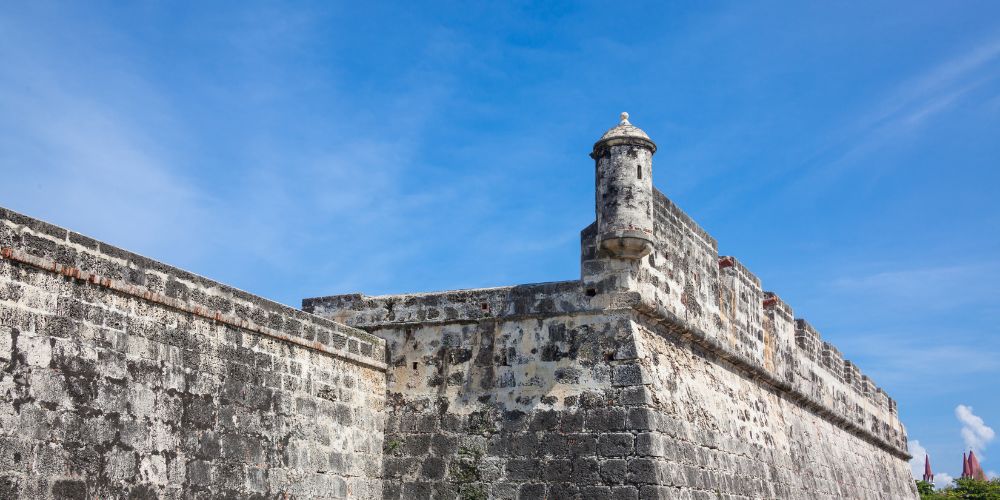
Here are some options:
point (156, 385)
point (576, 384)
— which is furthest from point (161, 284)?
point (576, 384)

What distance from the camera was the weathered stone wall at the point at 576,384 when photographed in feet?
34.3

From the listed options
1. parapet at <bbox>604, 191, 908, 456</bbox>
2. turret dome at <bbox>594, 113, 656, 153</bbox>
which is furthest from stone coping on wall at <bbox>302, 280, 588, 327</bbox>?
turret dome at <bbox>594, 113, 656, 153</bbox>

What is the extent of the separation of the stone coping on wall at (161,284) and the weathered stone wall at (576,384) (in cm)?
81

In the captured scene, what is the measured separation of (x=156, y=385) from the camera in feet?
28.0

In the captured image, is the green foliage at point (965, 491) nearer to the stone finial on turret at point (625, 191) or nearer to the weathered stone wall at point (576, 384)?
the weathered stone wall at point (576, 384)

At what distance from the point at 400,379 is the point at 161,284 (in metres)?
3.48

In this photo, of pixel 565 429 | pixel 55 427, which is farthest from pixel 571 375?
pixel 55 427

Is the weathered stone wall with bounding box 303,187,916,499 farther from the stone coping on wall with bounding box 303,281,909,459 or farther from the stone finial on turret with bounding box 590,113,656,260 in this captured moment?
the stone finial on turret with bounding box 590,113,656,260

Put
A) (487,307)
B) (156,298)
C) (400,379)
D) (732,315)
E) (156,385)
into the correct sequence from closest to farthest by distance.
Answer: (156,385) < (156,298) < (487,307) < (400,379) < (732,315)

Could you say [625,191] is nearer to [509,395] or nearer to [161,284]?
[509,395]

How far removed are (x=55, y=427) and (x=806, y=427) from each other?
12.0 m

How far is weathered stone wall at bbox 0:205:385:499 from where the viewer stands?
24.8 ft

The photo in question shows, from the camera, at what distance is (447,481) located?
36.0 feet

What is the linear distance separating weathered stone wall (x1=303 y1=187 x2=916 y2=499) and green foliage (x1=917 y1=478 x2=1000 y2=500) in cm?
Answer: 2021
